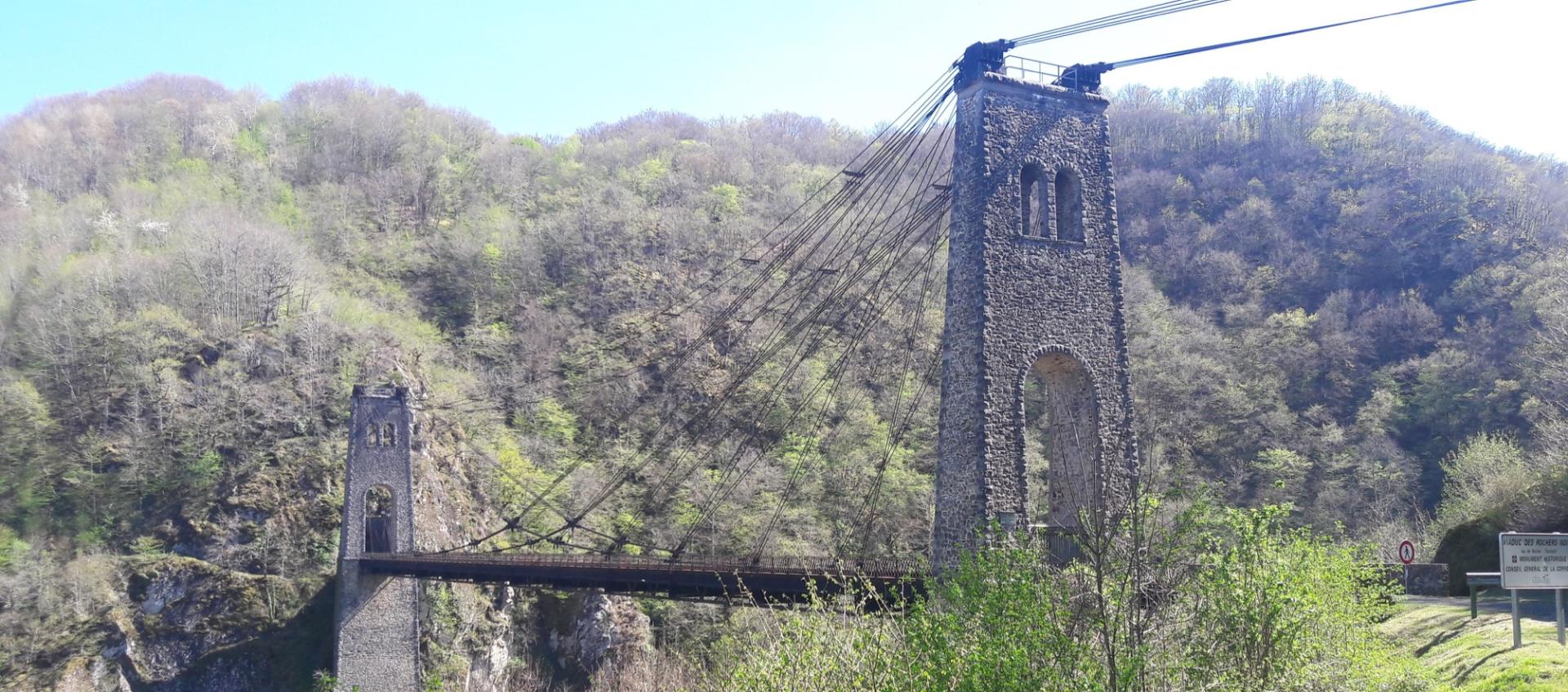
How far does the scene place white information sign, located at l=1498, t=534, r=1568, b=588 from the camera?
10.3 meters

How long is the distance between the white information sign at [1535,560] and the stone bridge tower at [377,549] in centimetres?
2178

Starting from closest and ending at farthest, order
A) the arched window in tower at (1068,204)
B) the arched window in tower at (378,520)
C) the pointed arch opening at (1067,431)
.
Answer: the pointed arch opening at (1067,431) → the arched window in tower at (1068,204) → the arched window in tower at (378,520)

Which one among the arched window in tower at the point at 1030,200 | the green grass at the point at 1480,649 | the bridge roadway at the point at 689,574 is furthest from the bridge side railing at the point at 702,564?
the green grass at the point at 1480,649

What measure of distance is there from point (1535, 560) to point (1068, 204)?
589 centimetres

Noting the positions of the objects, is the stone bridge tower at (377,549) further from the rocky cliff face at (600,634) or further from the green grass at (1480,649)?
the green grass at (1480,649)

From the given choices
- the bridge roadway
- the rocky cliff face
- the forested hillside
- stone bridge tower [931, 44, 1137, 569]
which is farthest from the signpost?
the rocky cliff face

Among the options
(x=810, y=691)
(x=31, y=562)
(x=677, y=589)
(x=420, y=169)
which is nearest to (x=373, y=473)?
(x=31, y=562)

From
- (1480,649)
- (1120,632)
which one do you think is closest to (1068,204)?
A: (1120,632)

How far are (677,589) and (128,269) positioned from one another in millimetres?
28804

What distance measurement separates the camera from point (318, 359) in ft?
108

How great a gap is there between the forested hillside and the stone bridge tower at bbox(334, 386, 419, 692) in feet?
3.74

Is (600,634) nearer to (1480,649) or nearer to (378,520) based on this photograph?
(378,520)

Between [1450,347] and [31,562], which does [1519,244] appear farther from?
[31,562]

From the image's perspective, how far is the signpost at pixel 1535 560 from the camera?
10281mm
